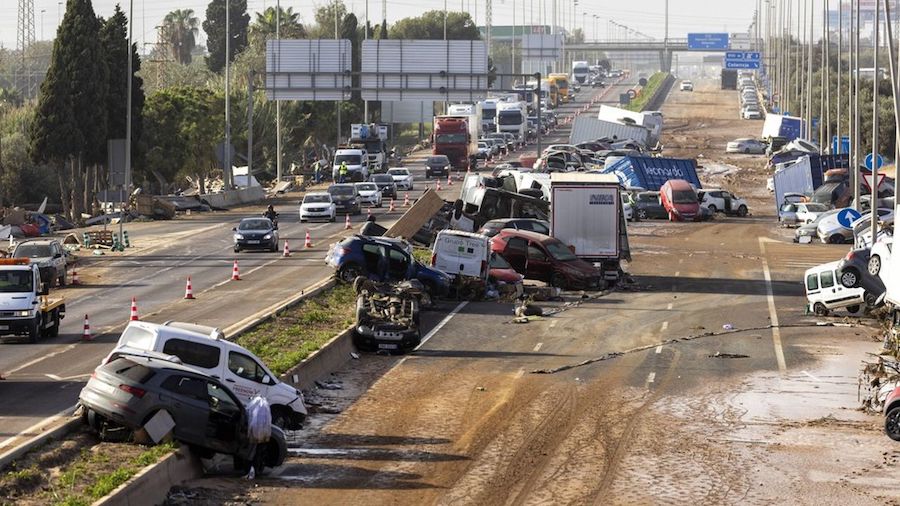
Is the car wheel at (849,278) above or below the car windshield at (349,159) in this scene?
below

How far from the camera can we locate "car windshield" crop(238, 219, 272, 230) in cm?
5588

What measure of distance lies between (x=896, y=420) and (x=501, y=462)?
6312mm

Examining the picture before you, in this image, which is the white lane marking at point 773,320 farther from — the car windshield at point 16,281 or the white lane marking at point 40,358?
the car windshield at point 16,281

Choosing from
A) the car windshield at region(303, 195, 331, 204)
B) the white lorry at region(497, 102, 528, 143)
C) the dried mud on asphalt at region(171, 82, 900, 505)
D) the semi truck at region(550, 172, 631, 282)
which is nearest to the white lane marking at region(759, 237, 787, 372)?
the dried mud on asphalt at region(171, 82, 900, 505)

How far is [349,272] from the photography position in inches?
1635

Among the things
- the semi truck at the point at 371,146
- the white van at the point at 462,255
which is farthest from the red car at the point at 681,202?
the white van at the point at 462,255

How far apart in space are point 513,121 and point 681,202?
63.8 meters

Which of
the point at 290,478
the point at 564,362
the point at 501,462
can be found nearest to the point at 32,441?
the point at 290,478

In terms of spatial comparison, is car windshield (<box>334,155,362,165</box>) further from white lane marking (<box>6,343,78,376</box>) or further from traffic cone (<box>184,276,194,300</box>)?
white lane marking (<box>6,343,78,376</box>)

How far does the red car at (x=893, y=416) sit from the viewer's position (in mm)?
23344

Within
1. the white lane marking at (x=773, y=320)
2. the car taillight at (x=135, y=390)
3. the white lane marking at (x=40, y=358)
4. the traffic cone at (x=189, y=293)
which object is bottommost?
the white lane marking at (x=773, y=320)

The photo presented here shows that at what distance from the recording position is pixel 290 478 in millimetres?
20219

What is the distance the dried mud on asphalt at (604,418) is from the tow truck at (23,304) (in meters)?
6.83

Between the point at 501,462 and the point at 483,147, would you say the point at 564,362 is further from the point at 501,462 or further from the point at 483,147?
the point at 483,147
